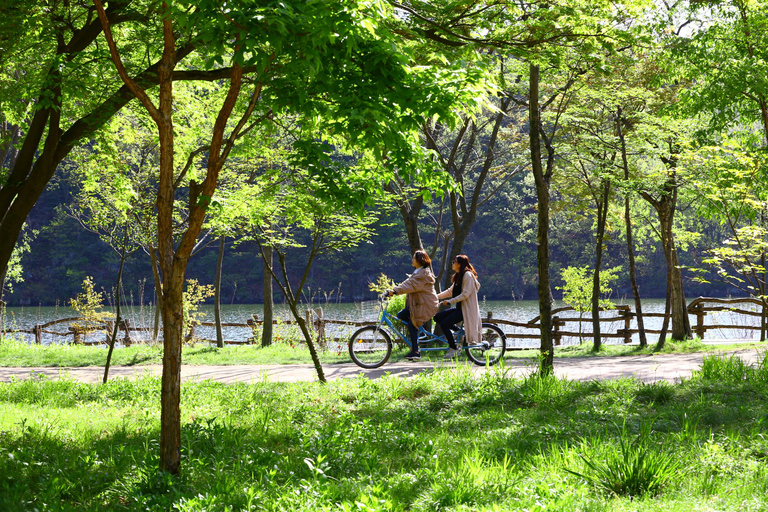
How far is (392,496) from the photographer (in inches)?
139

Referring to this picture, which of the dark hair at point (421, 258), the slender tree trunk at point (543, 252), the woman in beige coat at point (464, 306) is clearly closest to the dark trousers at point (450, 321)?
the woman in beige coat at point (464, 306)

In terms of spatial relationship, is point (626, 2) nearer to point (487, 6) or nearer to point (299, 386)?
point (487, 6)

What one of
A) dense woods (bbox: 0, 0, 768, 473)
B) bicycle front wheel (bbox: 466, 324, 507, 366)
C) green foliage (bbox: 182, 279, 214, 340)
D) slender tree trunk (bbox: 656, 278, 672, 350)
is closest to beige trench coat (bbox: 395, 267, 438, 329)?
bicycle front wheel (bbox: 466, 324, 507, 366)

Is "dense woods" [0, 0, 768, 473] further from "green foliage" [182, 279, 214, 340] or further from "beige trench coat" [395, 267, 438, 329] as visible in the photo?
"green foliage" [182, 279, 214, 340]

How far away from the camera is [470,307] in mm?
8508

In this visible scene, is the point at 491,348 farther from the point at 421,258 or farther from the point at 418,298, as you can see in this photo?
the point at 421,258

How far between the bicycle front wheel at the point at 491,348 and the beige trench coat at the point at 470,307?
390 mm

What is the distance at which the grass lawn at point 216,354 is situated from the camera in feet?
37.8

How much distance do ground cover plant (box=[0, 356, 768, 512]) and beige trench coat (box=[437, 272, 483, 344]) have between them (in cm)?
155

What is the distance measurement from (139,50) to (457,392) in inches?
226

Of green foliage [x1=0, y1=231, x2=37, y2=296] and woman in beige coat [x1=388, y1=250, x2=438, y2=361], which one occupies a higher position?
green foliage [x1=0, y1=231, x2=37, y2=296]

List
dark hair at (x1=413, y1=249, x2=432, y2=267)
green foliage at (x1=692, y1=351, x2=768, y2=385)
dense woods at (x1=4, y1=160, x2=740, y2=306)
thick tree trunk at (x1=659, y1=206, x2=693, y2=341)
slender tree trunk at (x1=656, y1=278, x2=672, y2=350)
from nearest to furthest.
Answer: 1. green foliage at (x1=692, y1=351, x2=768, y2=385)
2. dark hair at (x1=413, y1=249, x2=432, y2=267)
3. slender tree trunk at (x1=656, y1=278, x2=672, y2=350)
4. thick tree trunk at (x1=659, y1=206, x2=693, y2=341)
5. dense woods at (x1=4, y1=160, x2=740, y2=306)

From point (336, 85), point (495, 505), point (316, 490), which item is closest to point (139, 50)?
point (336, 85)

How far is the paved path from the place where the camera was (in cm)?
769
